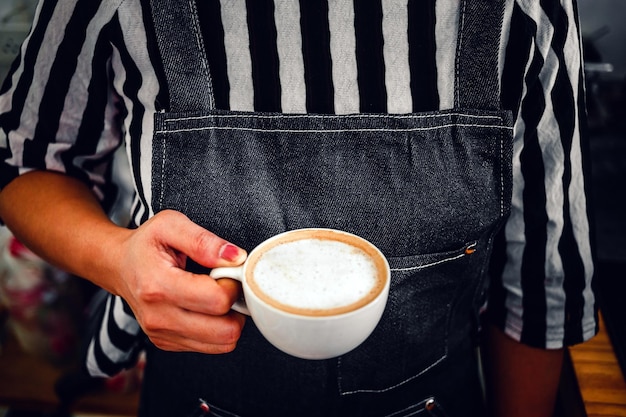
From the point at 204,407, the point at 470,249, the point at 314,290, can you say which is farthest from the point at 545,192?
the point at 204,407

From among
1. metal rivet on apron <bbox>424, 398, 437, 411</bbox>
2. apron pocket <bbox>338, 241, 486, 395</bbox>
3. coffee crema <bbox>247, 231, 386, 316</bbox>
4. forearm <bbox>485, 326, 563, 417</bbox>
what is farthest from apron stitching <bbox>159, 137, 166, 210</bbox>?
forearm <bbox>485, 326, 563, 417</bbox>

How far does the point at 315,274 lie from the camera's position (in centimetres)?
72

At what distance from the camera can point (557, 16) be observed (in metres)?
0.84

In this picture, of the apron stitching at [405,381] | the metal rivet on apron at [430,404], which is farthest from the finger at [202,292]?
the metal rivet on apron at [430,404]

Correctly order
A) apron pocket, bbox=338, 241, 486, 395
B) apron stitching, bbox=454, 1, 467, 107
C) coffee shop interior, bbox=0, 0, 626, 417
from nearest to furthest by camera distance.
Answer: apron stitching, bbox=454, 1, 467, 107, apron pocket, bbox=338, 241, 486, 395, coffee shop interior, bbox=0, 0, 626, 417

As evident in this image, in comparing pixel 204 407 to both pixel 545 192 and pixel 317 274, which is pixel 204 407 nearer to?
pixel 317 274

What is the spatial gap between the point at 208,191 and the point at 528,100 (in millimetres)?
595

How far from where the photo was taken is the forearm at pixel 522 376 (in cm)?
112

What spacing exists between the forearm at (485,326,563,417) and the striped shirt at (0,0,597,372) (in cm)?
30

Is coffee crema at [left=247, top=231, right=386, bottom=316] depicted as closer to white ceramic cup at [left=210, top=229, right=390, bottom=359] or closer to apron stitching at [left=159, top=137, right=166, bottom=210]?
white ceramic cup at [left=210, top=229, right=390, bottom=359]

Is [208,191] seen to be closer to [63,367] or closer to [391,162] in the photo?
→ [391,162]

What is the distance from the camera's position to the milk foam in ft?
2.21

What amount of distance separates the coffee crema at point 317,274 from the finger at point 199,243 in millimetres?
32

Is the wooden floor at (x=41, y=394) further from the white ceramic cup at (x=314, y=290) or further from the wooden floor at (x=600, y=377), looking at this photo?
the wooden floor at (x=600, y=377)
